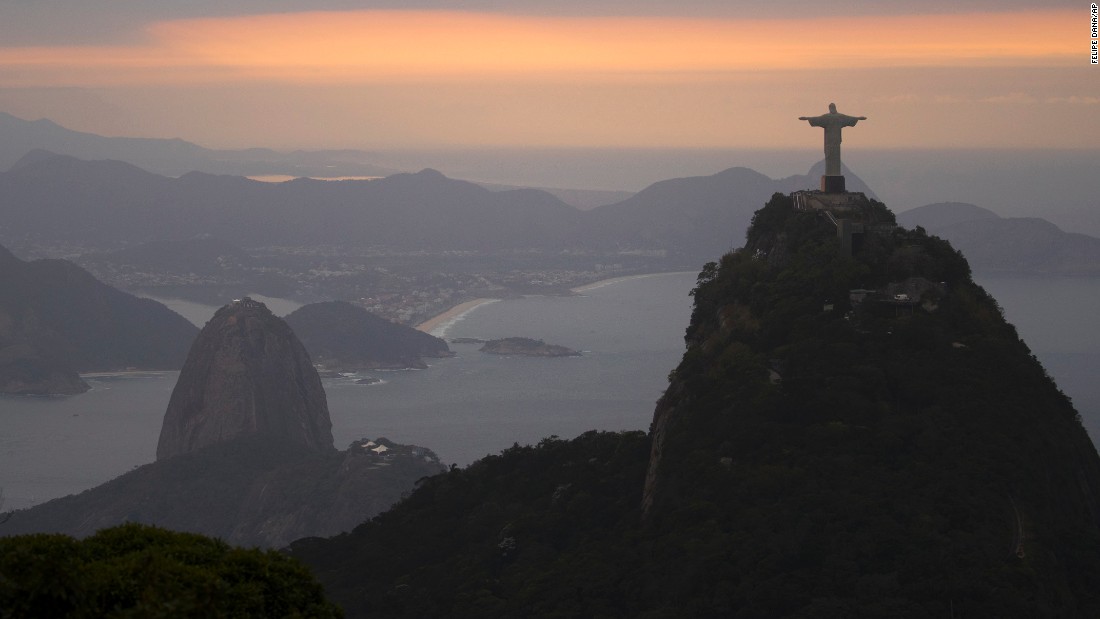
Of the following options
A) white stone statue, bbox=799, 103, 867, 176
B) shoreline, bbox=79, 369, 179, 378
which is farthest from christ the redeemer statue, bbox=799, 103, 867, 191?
shoreline, bbox=79, 369, 179, 378

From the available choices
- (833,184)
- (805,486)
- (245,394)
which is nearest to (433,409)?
(245,394)

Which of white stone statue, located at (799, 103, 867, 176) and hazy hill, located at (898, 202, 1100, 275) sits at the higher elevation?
white stone statue, located at (799, 103, 867, 176)

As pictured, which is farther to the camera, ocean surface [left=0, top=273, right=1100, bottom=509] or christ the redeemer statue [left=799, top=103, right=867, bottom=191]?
ocean surface [left=0, top=273, right=1100, bottom=509]

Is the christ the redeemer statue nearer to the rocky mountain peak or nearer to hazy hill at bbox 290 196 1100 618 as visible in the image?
hazy hill at bbox 290 196 1100 618

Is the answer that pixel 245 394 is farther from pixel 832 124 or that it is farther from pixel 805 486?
pixel 805 486

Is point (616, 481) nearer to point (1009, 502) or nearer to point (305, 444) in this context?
point (1009, 502)

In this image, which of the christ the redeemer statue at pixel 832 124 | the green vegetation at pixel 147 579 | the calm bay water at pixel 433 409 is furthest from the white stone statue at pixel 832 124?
the calm bay water at pixel 433 409

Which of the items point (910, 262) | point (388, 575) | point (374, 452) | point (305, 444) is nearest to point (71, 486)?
point (305, 444)
